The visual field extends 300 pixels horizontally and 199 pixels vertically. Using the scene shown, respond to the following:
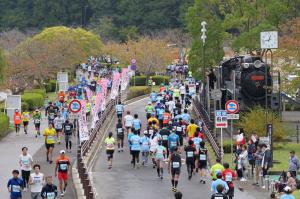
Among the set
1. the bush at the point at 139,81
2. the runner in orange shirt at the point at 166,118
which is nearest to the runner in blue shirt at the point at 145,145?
the runner in orange shirt at the point at 166,118

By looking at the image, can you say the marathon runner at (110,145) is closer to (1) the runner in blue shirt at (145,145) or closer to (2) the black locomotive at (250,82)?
(1) the runner in blue shirt at (145,145)

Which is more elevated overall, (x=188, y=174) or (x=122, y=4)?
(x=122, y=4)

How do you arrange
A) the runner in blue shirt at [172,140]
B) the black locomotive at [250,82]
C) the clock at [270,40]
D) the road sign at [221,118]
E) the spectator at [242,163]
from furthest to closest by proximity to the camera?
the black locomotive at [250,82] < the clock at [270,40] < the road sign at [221,118] < the runner in blue shirt at [172,140] < the spectator at [242,163]

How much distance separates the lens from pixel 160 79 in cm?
8612

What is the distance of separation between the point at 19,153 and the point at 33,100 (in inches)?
837

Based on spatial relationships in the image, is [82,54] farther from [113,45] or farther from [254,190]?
[254,190]

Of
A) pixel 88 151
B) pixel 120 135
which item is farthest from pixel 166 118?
pixel 88 151

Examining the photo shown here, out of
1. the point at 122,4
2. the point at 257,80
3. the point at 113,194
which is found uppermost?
Answer: the point at 122,4

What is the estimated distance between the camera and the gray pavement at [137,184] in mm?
26500

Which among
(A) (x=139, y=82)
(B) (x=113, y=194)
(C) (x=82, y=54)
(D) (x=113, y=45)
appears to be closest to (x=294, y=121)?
(B) (x=113, y=194)


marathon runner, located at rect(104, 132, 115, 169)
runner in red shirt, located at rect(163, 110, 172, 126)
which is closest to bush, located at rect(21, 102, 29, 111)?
runner in red shirt, located at rect(163, 110, 172, 126)

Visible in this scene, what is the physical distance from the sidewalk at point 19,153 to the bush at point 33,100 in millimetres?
9066

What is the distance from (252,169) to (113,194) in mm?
5279

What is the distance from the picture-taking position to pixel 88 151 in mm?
34500
